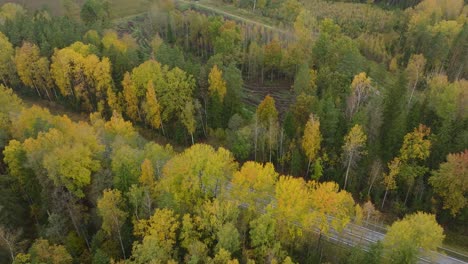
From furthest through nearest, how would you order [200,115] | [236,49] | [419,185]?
[236,49]
[200,115]
[419,185]

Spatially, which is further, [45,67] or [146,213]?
[45,67]

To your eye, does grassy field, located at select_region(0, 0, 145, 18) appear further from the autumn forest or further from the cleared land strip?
the cleared land strip

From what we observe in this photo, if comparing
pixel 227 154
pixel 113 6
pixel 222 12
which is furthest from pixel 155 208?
pixel 113 6

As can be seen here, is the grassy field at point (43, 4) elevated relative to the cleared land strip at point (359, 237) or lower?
elevated

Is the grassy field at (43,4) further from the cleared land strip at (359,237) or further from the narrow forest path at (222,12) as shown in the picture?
the cleared land strip at (359,237)

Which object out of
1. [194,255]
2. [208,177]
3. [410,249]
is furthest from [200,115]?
[410,249]

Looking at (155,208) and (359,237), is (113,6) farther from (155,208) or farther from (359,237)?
(359,237)

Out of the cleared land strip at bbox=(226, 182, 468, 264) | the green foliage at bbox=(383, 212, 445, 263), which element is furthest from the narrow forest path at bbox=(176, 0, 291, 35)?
the green foliage at bbox=(383, 212, 445, 263)

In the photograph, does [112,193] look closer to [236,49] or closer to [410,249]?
[410,249]

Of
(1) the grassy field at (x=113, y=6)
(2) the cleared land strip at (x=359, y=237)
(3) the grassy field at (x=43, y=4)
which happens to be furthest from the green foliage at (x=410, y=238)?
(3) the grassy field at (x=43, y=4)
